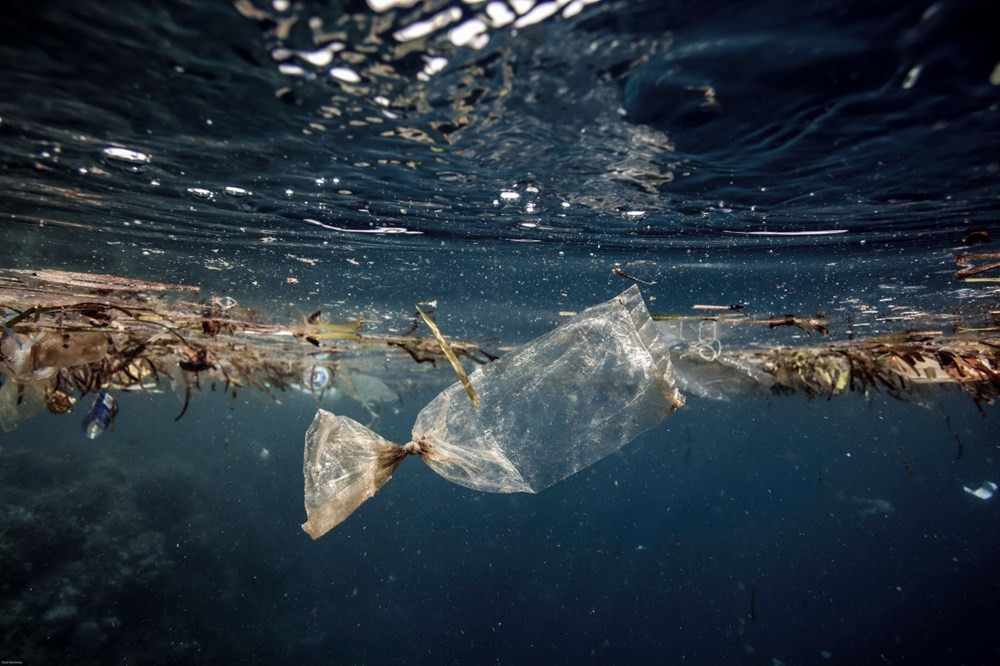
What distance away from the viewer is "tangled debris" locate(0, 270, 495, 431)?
292 inches

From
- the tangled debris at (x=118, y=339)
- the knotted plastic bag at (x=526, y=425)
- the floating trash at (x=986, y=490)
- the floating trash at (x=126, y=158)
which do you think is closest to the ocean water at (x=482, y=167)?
the floating trash at (x=126, y=158)

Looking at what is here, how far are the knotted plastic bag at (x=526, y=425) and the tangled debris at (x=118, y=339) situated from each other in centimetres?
231

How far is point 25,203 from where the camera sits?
750 cm

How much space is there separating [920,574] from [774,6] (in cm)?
12725

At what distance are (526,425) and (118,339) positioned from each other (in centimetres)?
889

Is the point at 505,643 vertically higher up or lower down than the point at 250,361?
lower down

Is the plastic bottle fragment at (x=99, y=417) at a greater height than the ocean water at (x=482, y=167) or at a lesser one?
lesser

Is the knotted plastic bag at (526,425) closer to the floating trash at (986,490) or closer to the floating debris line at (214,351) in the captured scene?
the floating debris line at (214,351)

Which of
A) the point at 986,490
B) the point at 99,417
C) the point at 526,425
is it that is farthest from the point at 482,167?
the point at 986,490

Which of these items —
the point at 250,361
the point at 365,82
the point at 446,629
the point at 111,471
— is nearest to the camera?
the point at 365,82

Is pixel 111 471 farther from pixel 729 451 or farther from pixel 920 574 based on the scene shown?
pixel 729 451

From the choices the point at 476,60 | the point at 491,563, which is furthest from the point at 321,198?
the point at 491,563

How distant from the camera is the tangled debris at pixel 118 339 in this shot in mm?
7426

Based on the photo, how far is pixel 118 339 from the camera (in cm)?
884
